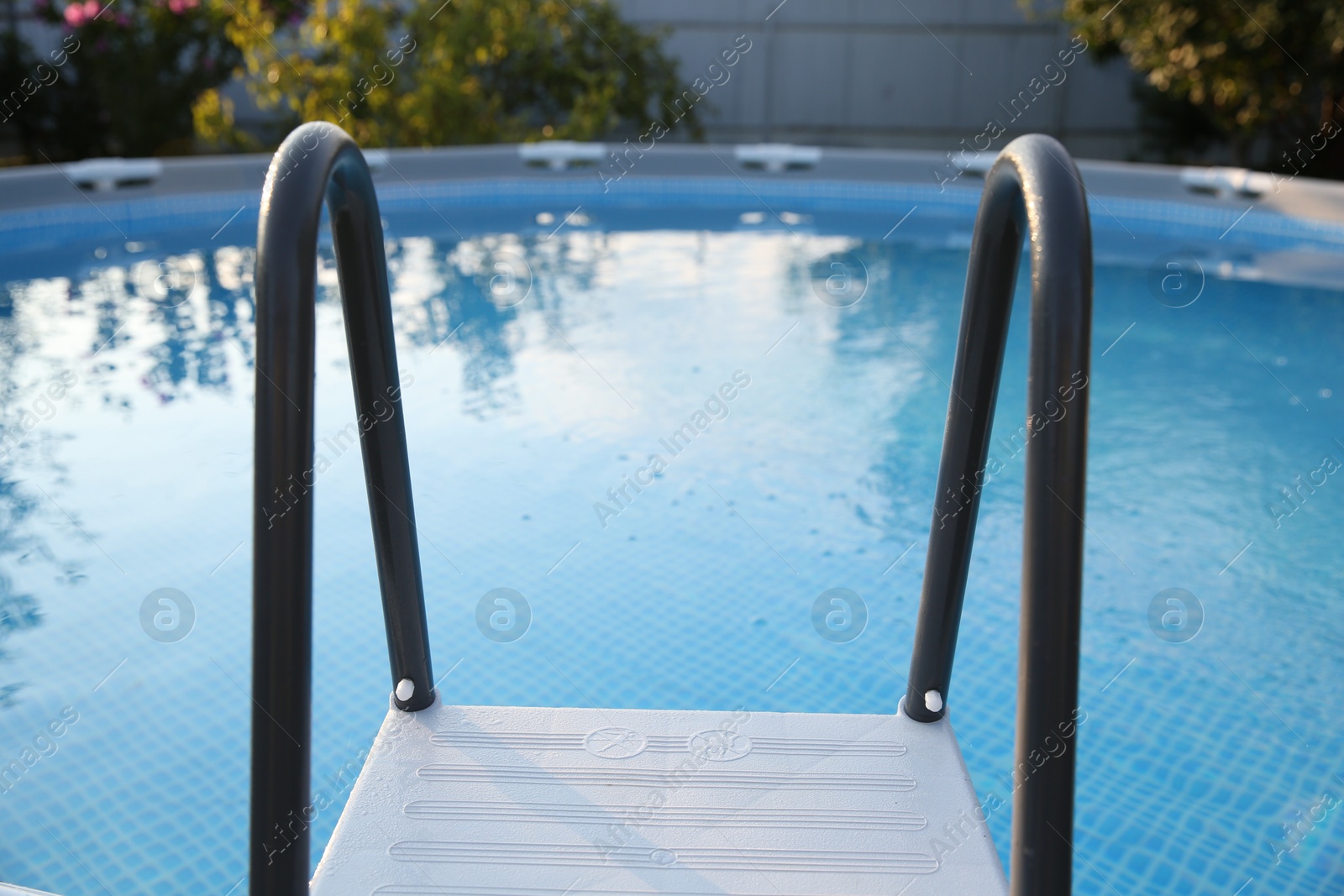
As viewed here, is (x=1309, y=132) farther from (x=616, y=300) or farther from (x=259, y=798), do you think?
(x=259, y=798)

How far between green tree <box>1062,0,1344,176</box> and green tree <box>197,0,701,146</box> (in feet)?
14.9

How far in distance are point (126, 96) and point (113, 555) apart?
9247mm

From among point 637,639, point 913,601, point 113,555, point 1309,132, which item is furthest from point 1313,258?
point 113,555

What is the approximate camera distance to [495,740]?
1.77 meters

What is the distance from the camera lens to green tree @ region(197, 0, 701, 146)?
Result: 9.94 metres

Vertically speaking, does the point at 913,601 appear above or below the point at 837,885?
below
